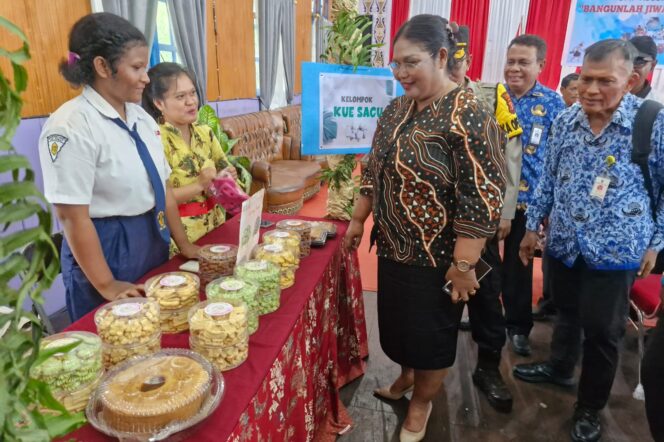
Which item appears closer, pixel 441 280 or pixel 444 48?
pixel 444 48

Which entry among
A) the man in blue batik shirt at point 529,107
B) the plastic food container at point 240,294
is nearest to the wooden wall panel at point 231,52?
the man in blue batik shirt at point 529,107

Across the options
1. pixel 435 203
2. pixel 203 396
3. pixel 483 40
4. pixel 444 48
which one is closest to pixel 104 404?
pixel 203 396

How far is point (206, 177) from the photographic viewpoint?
5.32ft

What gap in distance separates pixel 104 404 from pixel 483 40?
850 centimetres

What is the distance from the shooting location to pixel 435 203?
131 centimetres

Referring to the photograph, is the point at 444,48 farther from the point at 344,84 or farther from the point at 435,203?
the point at 344,84

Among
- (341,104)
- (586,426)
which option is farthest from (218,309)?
(586,426)

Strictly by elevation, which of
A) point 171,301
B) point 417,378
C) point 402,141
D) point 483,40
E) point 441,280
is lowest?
point 417,378

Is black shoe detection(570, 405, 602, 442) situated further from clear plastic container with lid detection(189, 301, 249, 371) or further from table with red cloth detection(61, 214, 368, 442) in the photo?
clear plastic container with lid detection(189, 301, 249, 371)

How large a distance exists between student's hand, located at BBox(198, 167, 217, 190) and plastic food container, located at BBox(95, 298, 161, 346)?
2.60 feet

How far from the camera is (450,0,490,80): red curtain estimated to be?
7605 millimetres

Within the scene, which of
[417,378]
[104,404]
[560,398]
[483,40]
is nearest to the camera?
[104,404]

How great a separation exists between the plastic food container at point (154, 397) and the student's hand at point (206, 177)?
2.94ft

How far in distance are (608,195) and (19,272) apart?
165 cm
